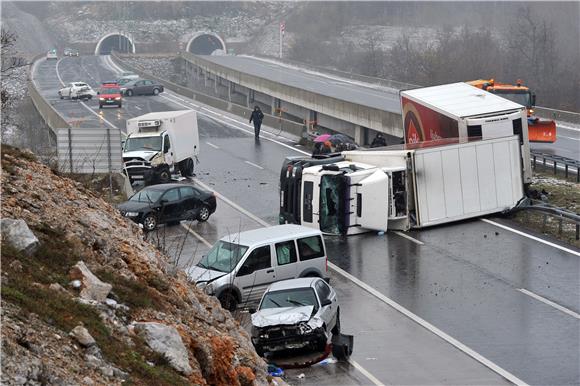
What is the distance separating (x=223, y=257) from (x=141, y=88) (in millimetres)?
55787

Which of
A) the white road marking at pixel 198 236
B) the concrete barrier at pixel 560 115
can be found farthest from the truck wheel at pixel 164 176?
the concrete barrier at pixel 560 115

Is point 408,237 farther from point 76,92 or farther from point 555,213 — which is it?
point 76,92

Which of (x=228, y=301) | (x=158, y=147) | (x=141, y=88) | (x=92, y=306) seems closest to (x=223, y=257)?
(x=228, y=301)

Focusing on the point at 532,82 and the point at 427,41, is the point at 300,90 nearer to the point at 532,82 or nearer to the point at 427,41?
the point at 532,82

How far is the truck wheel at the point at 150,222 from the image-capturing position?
2848 centimetres

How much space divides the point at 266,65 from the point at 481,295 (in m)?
79.3

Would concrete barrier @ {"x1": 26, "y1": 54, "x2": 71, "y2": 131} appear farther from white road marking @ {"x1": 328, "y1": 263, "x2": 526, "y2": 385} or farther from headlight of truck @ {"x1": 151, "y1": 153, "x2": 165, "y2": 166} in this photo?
white road marking @ {"x1": 328, "y1": 263, "x2": 526, "y2": 385}

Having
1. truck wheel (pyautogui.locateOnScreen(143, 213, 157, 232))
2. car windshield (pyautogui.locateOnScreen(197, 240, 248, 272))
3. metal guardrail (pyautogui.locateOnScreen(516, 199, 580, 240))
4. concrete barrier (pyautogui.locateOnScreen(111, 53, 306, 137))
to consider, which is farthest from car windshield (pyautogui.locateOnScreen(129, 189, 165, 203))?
concrete barrier (pyautogui.locateOnScreen(111, 53, 306, 137))

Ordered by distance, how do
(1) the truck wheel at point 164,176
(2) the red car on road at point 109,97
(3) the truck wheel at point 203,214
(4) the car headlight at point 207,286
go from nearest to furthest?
(4) the car headlight at point 207,286, (3) the truck wheel at point 203,214, (1) the truck wheel at point 164,176, (2) the red car on road at point 109,97

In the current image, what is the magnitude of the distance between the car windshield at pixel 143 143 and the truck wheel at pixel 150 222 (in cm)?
823

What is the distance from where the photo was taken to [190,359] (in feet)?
36.9

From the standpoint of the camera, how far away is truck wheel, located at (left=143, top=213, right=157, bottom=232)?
28477 millimetres

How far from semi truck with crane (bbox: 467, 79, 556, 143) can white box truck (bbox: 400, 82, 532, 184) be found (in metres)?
10.6

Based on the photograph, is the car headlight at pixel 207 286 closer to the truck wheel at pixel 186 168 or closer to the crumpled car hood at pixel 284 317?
the crumpled car hood at pixel 284 317
